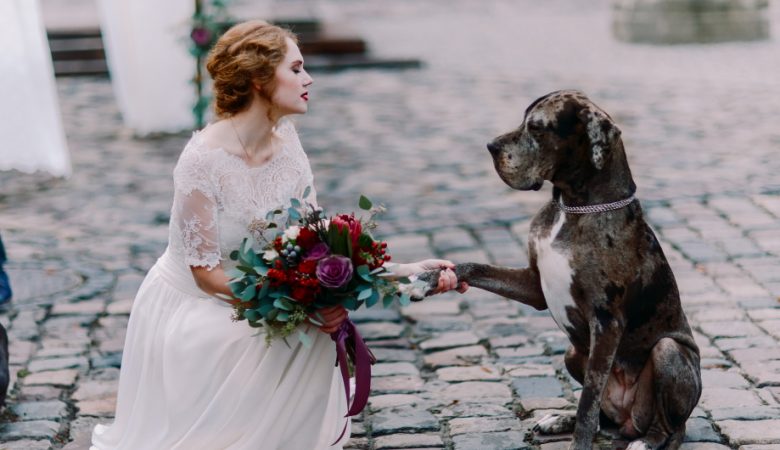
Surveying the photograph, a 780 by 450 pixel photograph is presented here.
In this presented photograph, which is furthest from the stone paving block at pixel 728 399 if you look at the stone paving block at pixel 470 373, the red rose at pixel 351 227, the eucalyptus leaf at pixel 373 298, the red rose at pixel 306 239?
the red rose at pixel 306 239

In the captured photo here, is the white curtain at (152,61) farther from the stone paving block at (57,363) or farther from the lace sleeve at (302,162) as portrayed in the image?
the lace sleeve at (302,162)

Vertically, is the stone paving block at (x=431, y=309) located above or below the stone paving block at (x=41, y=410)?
below

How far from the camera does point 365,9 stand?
20703 mm

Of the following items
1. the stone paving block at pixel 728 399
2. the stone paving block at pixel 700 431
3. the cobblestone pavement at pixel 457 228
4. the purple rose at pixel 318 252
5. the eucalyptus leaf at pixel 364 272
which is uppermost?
the purple rose at pixel 318 252

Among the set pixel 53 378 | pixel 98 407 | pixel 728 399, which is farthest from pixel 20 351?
pixel 728 399

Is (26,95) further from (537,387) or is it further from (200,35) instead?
(537,387)

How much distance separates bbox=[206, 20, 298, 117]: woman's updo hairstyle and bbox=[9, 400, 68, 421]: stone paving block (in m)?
1.59

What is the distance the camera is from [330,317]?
379cm

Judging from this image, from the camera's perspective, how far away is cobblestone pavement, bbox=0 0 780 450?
4676mm

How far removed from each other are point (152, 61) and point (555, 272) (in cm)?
762

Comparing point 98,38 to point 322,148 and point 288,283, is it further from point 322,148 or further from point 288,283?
point 288,283

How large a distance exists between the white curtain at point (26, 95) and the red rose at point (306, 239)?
4789mm

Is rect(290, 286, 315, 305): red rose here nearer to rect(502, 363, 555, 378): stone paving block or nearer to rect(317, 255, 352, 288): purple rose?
rect(317, 255, 352, 288): purple rose

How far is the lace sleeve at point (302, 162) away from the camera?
13.8 feet
